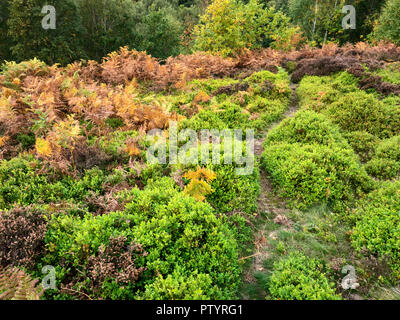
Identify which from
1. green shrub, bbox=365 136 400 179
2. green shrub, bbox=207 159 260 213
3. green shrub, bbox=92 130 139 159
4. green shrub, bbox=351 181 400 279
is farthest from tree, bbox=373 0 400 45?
green shrub, bbox=92 130 139 159

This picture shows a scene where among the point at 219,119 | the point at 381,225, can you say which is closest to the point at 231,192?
the point at 381,225

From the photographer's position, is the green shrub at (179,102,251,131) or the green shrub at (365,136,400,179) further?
the green shrub at (179,102,251,131)

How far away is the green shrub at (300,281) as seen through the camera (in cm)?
353

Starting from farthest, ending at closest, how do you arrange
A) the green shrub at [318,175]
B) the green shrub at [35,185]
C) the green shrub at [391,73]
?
1. the green shrub at [391,73]
2. the green shrub at [318,175]
3. the green shrub at [35,185]

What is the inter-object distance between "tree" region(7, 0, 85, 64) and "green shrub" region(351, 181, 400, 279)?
21.4 meters

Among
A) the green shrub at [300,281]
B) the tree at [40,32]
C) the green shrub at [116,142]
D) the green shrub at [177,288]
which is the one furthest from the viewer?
the tree at [40,32]

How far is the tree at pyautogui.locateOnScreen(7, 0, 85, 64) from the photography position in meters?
17.9

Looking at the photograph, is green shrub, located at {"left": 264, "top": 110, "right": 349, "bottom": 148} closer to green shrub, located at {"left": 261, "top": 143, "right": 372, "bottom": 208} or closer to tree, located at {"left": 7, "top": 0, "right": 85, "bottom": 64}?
green shrub, located at {"left": 261, "top": 143, "right": 372, "bottom": 208}

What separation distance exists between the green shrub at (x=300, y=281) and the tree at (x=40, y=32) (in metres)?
21.2

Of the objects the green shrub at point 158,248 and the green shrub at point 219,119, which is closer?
the green shrub at point 158,248

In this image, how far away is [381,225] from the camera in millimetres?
4621

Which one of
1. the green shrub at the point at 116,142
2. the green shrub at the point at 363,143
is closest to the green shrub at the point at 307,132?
the green shrub at the point at 363,143

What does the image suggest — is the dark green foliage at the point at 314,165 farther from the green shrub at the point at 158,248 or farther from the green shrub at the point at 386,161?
the green shrub at the point at 158,248

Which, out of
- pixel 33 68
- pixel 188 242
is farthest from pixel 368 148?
pixel 33 68
